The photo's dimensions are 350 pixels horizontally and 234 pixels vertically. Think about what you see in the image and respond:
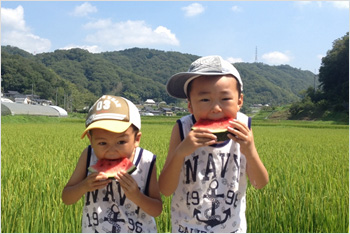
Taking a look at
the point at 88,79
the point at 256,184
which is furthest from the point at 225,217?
the point at 88,79

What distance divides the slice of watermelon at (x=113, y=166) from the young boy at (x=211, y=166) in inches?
6.1

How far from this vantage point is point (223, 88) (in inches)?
56.7

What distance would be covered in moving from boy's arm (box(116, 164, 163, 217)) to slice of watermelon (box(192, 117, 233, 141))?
0.31 meters

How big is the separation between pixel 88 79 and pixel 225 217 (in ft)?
277

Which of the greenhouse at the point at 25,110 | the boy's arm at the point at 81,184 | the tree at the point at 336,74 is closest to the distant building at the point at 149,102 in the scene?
the greenhouse at the point at 25,110

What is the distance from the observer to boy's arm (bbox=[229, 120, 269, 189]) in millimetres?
1363

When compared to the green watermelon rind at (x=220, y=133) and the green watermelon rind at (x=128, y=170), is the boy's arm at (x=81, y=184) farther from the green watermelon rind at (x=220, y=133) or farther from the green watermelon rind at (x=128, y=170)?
the green watermelon rind at (x=220, y=133)

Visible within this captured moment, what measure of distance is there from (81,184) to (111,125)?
0.28 metres

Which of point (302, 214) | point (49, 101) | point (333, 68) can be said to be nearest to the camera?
point (302, 214)

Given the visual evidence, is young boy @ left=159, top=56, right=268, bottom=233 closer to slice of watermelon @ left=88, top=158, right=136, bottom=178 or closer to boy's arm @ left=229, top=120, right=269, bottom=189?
boy's arm @ left=229, top=120, right=269, bottom=189

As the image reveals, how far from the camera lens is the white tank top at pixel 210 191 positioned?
1490 mm

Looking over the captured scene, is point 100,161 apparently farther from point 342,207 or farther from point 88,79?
point 88,79

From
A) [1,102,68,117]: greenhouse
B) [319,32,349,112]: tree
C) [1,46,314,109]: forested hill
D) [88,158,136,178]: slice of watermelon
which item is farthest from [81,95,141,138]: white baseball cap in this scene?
[319,32,349,112]: tree

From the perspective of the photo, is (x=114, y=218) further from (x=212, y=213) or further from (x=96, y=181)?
(x=212, y=213)
